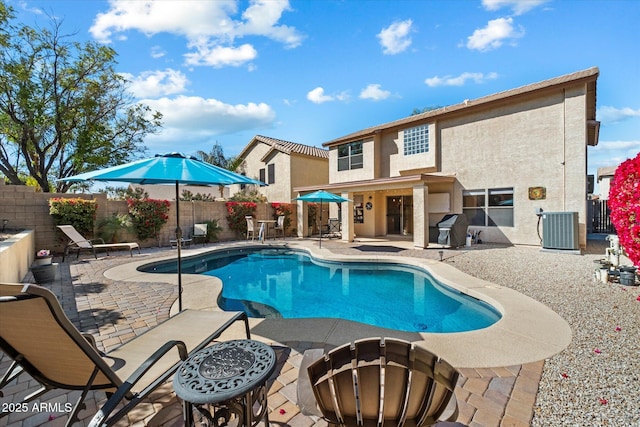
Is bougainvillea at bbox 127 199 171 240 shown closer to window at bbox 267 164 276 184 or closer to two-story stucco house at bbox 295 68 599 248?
two-story stucco house at bbox 295 68 599 248

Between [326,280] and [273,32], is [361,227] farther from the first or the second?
[273,32]

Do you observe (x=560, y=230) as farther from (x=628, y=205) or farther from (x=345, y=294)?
(x=345, y=294)

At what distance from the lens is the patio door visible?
16734mm

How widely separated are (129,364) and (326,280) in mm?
6694

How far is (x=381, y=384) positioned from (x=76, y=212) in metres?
13.1

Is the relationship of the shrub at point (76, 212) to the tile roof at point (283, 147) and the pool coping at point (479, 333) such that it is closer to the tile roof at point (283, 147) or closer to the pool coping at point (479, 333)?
the pool coping at point (479, 333)

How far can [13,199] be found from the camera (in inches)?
381

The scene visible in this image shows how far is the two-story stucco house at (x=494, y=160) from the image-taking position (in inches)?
422

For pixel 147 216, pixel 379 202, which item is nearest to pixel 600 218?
pixel 379 202

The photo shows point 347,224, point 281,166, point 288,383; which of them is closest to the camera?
point 288,383

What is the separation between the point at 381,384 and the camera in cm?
143

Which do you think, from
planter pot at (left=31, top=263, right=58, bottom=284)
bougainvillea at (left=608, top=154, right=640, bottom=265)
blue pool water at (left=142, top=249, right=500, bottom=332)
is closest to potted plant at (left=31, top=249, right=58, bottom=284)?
planter pot at (left=31, top=263, right=58, bottom=284)

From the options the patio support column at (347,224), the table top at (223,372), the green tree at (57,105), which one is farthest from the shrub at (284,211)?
the table top at (223,372)

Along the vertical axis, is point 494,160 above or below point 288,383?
above
